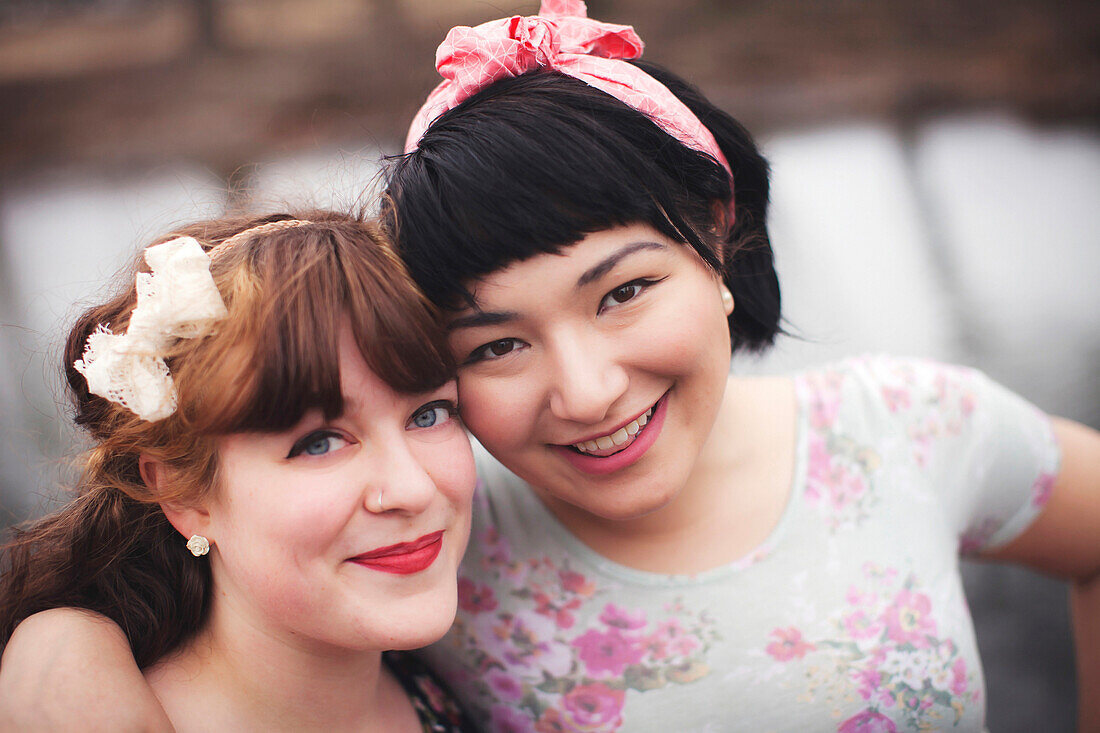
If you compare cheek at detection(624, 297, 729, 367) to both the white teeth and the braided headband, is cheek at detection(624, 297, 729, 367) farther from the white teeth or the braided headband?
the braided headband

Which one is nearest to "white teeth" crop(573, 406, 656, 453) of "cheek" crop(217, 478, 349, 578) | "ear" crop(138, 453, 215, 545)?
"cheek" crop(217, 478, 349, 578)

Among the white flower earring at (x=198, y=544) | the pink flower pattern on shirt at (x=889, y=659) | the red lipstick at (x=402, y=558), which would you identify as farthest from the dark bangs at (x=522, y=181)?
the pink flower pattern on shirt at (x=889, y=659)

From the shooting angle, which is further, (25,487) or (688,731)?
(25,487)

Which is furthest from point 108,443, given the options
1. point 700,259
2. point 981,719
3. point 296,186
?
point 981,719

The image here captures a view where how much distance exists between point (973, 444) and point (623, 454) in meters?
0.78

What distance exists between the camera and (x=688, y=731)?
1492 mm

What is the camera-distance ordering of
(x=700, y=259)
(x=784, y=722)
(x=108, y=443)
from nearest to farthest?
(x=108, y=443) → (x=700, y=259) → (x=784, y=722)

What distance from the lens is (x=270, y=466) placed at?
113 centimetres

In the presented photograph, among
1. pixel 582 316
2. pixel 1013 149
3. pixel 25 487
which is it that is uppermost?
pixel 582 316

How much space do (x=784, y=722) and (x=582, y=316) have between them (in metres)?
0.78

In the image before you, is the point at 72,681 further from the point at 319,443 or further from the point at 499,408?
the point at 499,408

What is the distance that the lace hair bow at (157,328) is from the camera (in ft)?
3.64

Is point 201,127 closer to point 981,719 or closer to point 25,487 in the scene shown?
point 25,487

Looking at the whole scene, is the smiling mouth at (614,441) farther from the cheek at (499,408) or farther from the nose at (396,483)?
the nose at (396,483)
